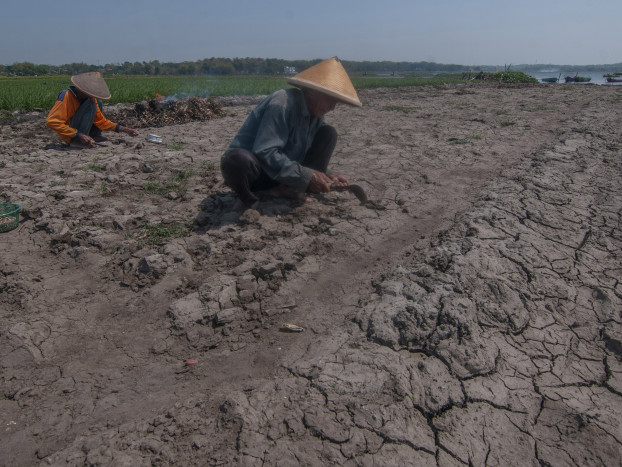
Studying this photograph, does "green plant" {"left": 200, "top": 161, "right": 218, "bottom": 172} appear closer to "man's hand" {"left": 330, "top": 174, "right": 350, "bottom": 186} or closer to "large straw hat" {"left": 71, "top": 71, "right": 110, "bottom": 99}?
"large straw hat" {"left": 71, "top": 71, "right": 110, "bottom": 99}

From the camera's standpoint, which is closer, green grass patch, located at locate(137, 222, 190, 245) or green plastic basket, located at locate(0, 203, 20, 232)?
green grass patch, located at locate(137, 222, 190, 245)

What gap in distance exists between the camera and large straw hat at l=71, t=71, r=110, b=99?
4574 mm

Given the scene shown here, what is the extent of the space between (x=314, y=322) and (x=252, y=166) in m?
1.37

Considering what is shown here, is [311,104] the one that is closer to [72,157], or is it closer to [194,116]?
[72,157]

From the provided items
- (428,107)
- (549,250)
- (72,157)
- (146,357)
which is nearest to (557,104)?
(428,107)

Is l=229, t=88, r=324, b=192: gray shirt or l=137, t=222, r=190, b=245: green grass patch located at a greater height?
l=229, t=88, r=324, b=192: gray shirt

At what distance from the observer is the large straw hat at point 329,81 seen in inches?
108

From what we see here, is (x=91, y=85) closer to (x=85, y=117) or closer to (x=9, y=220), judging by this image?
(x=85, y=117)

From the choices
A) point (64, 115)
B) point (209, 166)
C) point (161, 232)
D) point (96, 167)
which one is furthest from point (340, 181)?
point (64, 115)

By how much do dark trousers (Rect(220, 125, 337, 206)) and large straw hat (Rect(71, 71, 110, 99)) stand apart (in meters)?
2.65

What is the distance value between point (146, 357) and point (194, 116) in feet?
20.3

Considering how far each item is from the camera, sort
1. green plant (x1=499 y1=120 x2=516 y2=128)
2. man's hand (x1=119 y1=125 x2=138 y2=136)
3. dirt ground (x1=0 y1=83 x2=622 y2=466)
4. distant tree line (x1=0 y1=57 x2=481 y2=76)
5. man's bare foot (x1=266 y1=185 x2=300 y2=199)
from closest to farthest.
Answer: dirt ground (x1=0 y1=83 x2=622 y2=466) → man's bare foot (x1=266 y1=185 x2=300 y2=199) → man's hand (x1=119 y1=125 x2=138 y2=136) → green plant (x1=499 y1=120 x2=516 y2=128) → distant tree line (x1=0 y1=57 x2=481 y2=76)

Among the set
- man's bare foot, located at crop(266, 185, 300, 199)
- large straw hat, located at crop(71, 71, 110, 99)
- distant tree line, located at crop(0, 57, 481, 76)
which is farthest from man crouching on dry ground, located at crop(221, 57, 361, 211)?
distant tree line, located at crop(0, 57, 481, 76)

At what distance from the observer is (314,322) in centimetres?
209
